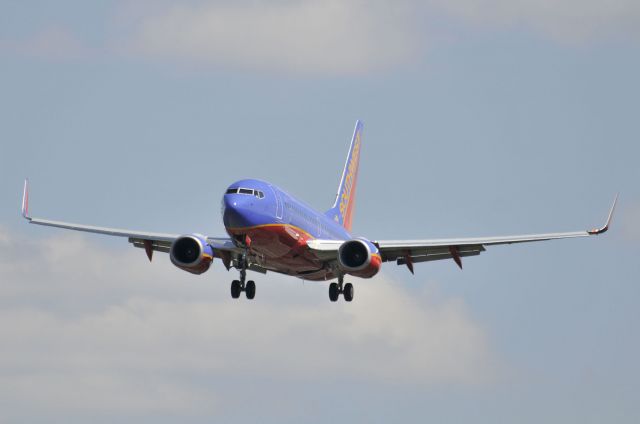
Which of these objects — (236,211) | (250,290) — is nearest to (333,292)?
(250,290)

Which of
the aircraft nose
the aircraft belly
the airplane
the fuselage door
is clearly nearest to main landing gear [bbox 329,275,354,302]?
the airplane

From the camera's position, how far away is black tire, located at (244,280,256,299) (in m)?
66.6

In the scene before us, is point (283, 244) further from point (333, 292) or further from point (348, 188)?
point (348, 188)

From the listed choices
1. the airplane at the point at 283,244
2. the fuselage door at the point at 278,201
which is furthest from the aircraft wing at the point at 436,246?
the fuselage door at the point at 278,201

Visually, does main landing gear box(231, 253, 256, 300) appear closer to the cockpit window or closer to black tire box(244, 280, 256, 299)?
black tire box(244, 280, 256, 299)

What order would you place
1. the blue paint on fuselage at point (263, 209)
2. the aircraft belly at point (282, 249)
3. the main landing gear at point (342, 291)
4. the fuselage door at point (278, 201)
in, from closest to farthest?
the blue paint on fuselage at point (263, 209), the aircraft belly at point (282, 249), the fuselage door at point (278, 201), the main landing gear at point (342, 291)

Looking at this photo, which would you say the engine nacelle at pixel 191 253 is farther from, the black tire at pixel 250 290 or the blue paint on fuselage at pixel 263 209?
the blue paint on fuselage at pixel 263 209

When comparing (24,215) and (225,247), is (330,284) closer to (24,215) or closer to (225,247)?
(225,247)

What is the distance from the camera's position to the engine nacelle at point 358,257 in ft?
209

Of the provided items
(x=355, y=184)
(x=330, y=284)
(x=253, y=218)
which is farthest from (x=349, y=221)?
(x=253, y=218)

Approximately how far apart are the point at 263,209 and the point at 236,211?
152 centimetres

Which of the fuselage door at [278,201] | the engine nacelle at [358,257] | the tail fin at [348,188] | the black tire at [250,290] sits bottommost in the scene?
the black tire at [250,290]

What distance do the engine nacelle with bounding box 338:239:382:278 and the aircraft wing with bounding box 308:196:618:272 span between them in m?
0.72

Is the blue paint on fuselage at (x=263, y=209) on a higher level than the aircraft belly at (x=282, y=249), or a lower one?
higher
